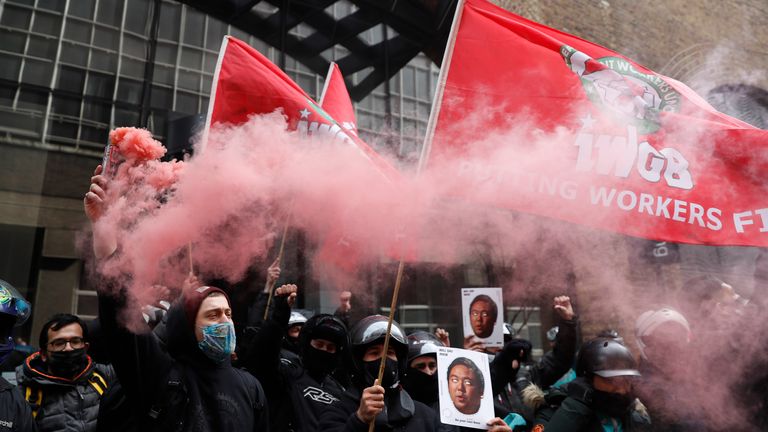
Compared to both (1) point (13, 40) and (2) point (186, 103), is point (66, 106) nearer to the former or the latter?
(1) point (13, 40)

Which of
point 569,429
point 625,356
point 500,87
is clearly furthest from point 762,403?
point 500,87

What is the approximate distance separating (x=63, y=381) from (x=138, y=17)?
511 centimetres

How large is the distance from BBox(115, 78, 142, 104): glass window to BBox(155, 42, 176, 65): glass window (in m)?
0.45

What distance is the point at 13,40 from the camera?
6.19 m

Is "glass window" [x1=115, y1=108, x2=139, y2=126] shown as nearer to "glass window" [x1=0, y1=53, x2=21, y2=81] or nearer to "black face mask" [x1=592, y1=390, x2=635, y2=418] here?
"glass window" [x1=0, y1=53, x2=21, y2=81]

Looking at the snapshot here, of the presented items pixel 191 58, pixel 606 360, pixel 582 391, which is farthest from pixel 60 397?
pixel 191 58

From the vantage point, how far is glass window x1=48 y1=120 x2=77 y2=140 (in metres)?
6.29

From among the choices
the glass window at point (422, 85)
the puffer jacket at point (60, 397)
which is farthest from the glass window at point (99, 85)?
the glass window at point (422, 85)

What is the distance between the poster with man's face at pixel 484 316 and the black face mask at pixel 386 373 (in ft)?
6.10

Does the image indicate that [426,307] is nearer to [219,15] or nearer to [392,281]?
[392,281]

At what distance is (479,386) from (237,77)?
273cm

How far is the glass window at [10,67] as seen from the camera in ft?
20.0

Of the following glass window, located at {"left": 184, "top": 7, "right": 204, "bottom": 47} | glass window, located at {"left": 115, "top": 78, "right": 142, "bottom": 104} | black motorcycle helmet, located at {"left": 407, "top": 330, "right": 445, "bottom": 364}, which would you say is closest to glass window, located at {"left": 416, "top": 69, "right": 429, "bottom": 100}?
glass window, located at {"left": 184, "top": 7, "right": 204, "bottom": 47}

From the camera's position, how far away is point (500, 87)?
335cm
